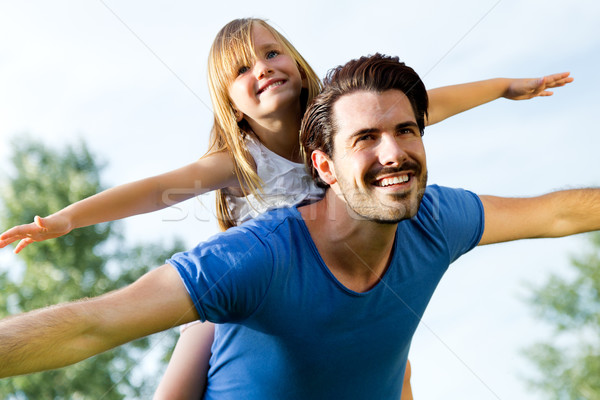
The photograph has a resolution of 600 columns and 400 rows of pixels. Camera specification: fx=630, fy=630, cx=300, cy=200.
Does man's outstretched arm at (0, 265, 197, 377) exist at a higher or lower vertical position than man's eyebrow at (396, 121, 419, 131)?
lower

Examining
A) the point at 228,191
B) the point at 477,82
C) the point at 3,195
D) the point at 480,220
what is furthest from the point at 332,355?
the point at 3,195

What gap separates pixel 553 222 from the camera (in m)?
3.33

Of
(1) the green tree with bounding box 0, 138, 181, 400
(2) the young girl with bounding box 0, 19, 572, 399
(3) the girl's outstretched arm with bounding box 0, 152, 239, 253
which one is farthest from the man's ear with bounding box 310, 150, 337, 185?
(1) the green tree with bounding box 0, 138, 181, 400

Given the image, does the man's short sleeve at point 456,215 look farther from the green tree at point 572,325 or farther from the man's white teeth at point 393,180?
the green tree at point 572,325

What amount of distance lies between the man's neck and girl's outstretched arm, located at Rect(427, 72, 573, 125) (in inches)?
55.6

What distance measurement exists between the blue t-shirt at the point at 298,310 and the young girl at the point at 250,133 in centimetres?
55

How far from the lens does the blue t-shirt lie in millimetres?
2305

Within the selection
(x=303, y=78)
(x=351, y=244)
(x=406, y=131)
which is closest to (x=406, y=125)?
(x=406, y=131)

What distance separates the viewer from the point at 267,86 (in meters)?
3.51

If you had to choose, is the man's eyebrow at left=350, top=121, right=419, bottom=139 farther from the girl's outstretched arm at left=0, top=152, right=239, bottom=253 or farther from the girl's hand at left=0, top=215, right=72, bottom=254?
the girl's hand at left=0, top=215, right=72, bottom=254

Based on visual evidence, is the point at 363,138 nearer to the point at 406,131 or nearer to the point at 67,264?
the point at 406,131

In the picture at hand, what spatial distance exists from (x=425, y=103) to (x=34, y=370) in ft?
6.79

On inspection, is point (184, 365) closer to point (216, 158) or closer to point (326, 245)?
point (326, 245)

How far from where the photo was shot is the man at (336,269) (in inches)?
89.4
